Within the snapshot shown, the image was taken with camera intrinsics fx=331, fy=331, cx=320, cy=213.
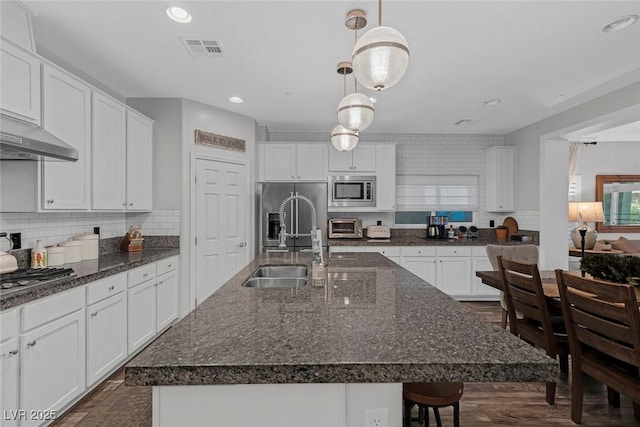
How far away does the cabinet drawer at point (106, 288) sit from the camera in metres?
2.28

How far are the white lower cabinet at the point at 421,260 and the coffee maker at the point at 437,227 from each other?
44 cm

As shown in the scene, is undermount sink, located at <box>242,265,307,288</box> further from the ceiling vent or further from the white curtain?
the white curtain

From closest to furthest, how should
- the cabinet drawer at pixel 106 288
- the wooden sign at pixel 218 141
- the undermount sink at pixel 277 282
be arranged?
the undermount sink at pixel 277 282
the cabinet drawer at pixel 106 288
the wooden sign at pixel 218 141

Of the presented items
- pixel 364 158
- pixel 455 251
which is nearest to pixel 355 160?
pixel 364 158

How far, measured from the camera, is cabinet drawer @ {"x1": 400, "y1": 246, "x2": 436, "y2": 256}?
183 inches

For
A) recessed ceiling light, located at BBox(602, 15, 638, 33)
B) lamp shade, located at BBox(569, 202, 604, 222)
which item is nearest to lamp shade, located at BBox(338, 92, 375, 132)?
recessed ceiling light, located at BBox(602, 15, 638, 33)

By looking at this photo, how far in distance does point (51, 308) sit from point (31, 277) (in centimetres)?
25

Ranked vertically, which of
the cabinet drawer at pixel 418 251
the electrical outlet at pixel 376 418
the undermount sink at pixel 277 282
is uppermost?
the undermount sink at pixel 277 282

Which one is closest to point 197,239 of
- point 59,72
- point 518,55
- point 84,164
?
point 84,164

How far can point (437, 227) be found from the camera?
16.5ft

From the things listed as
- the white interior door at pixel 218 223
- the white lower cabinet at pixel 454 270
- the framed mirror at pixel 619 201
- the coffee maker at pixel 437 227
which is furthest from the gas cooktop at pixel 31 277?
the framed mirror at pixel 619 201

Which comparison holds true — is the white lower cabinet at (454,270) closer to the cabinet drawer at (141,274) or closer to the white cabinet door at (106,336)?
the cabinet drawer at (141,274)

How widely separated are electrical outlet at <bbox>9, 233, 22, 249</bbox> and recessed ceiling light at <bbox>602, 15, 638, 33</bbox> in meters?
4.42

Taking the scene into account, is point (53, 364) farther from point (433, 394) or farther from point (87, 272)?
point (433, 394)
